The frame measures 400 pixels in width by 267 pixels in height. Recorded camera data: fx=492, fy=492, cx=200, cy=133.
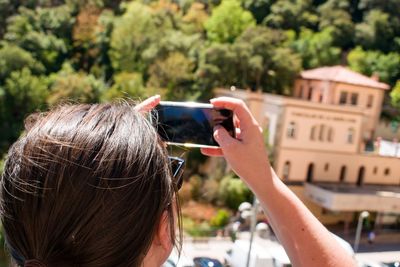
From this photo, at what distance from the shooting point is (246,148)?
0.74m

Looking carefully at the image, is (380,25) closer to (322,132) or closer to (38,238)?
(322,132)

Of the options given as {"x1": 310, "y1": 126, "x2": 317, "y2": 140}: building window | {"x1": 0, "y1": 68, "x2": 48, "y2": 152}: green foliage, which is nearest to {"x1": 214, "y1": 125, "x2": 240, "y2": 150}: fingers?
{"x1": 310, "y1": 126, "x2": 317, "y2": 140}: building window

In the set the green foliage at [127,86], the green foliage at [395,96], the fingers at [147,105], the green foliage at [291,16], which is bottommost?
the green foliage at [127,86]

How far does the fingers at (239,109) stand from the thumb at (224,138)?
3 cm

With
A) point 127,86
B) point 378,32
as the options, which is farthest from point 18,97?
point 378,32

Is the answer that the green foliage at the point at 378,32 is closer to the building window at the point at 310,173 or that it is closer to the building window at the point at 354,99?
the building window at the point at 354,99

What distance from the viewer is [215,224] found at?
448 inches

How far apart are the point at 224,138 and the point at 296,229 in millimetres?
189

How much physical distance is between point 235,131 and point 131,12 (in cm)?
1763

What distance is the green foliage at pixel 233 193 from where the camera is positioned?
12.0m

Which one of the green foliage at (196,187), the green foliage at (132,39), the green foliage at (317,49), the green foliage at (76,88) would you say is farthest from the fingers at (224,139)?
the green foliage at (317,49)

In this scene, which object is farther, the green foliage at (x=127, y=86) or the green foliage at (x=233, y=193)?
the green foliage at (x=127, y=86)

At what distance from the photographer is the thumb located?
2.51 feet

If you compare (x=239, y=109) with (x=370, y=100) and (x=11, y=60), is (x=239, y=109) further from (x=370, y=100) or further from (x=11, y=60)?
(x=11, y=60)
